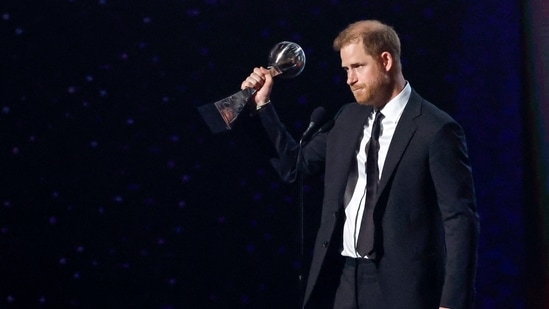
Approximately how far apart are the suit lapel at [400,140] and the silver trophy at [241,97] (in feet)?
1.30

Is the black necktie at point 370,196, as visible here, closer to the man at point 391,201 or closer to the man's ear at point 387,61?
the man at point 391,201

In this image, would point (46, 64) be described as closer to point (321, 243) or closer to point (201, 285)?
point (201, 285)

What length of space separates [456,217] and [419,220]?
0.37ft

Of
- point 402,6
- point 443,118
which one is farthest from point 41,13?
point 443,118

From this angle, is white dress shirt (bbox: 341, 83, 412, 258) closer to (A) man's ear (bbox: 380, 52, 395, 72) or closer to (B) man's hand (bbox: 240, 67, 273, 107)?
(A) man's ear (bbox: 380, 52, 395, 72)

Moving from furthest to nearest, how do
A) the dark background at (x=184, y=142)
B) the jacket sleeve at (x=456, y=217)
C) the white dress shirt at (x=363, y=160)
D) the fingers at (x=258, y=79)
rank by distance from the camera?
1. the dark background at (x=184, y=142)
2. the fingers at (x=258, y=79)
3. the white dress shirt at (x=363, y=160)
4. the jacket sleeve at (x=456, y=217)

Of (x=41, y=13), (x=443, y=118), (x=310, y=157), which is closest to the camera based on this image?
(x=443, y=118)

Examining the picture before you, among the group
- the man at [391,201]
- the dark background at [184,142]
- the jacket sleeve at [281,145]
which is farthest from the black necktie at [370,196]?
the dark background at [184,142]

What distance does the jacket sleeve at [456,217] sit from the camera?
2082mm

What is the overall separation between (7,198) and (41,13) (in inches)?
28.1

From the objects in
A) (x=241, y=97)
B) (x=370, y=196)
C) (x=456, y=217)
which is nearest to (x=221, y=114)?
(x=241, y=97)

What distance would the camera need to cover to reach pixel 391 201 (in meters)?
2.16

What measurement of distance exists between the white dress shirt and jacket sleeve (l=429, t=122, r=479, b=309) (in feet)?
0.53

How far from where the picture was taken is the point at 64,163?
9.40 feet
